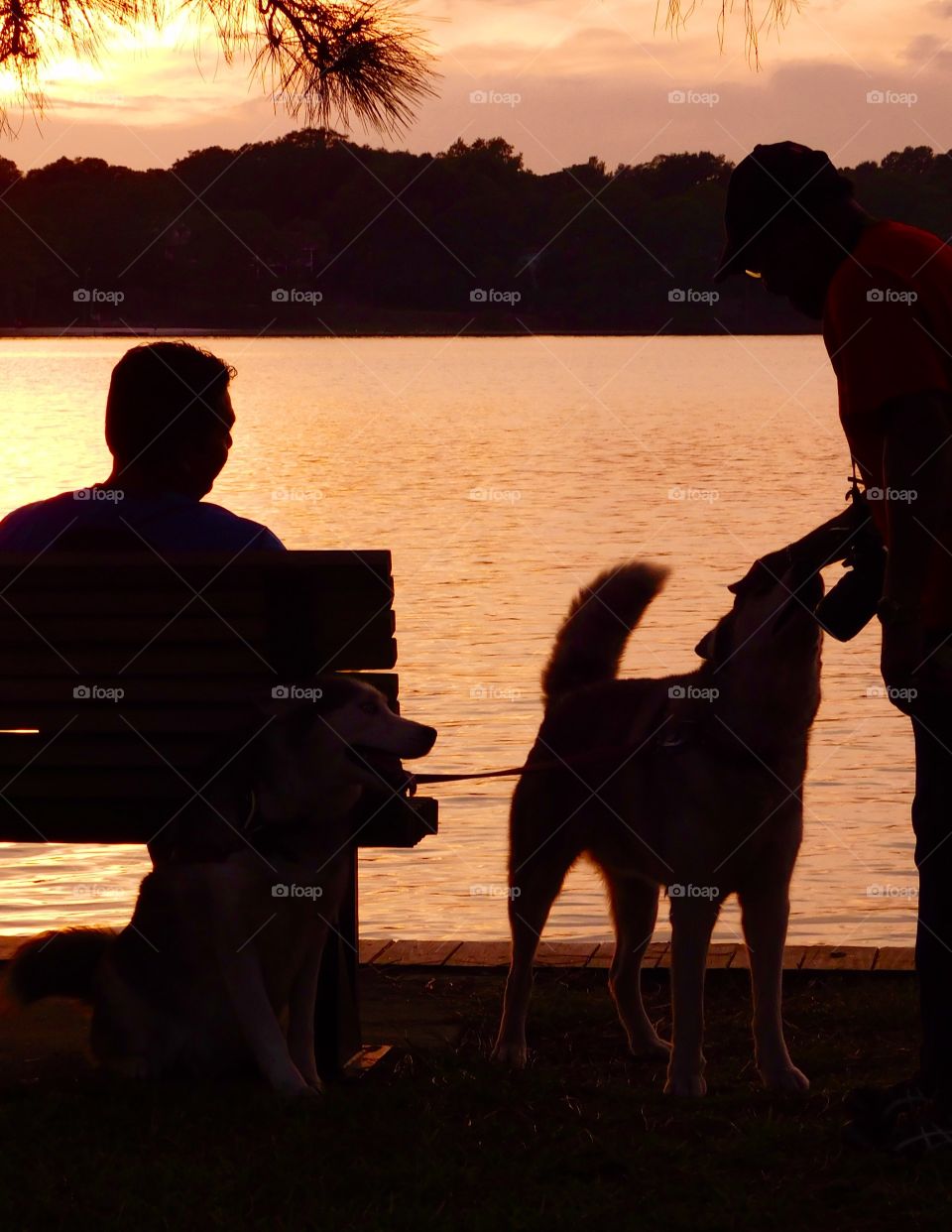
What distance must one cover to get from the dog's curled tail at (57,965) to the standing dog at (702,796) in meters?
1.16

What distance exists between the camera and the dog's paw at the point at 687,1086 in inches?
181

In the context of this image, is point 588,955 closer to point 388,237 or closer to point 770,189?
point 770,189

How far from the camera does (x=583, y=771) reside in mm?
4977

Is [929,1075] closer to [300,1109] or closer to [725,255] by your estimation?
[300,1109]

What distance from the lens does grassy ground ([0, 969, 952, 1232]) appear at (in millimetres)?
3543

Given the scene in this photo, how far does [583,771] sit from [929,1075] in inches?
54.3

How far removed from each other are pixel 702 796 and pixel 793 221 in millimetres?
1519

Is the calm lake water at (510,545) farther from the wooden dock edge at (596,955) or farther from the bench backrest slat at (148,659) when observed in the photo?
the bench backrest slat at (148,659)

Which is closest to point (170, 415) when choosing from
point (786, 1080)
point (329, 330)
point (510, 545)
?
point (786, 1080)

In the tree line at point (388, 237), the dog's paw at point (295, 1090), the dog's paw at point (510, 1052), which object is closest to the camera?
the dog's paw at point (295, 1090)

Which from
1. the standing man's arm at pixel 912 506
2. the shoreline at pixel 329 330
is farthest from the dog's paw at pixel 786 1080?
the shoreline at pixel 329 330

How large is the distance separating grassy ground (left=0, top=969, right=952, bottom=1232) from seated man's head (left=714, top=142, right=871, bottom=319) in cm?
191

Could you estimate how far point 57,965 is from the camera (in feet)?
15.2

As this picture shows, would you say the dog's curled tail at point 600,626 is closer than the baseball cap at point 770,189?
No
